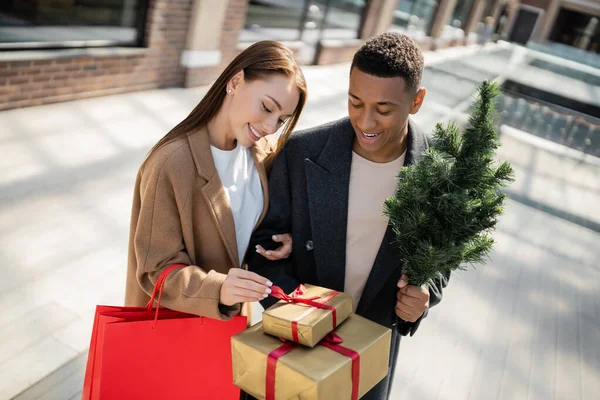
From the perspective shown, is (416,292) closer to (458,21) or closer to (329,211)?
(329,211)

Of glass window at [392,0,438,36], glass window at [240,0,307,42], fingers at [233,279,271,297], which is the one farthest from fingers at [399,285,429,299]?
glass window at [392,0,438,36]

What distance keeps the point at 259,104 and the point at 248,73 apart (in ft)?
0.35

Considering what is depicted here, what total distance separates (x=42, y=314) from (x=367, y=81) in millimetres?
2389

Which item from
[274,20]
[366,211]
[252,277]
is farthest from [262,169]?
[274,20]

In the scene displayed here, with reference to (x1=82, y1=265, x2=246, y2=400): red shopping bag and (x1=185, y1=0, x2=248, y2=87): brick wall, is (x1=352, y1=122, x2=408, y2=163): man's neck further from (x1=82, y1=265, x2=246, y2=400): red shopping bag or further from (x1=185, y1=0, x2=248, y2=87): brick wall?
(x1=185, y1=0, x2=248, y2=87): brick wall

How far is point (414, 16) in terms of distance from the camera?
57.2ft

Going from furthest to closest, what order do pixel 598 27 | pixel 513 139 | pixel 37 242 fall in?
pixel 598 27 → pixel 513 139 → pixel 37 242

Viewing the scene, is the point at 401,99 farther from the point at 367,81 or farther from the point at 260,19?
the point at 260,19

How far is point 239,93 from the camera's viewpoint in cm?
181

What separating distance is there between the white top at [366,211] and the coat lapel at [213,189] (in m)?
0.39

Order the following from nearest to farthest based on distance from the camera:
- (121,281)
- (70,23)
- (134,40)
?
(121,281), (70,23), (134,40)

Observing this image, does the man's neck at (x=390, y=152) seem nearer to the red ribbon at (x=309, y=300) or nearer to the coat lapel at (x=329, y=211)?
the coat lapel at (x=329, y=211)

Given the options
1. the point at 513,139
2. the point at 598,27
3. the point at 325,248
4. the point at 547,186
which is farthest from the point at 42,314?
the point at 598,27

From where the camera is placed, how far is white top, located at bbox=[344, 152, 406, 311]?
1.92 meters
